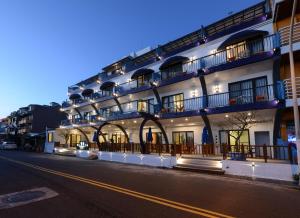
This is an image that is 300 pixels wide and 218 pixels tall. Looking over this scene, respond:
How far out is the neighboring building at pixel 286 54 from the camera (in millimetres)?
15016

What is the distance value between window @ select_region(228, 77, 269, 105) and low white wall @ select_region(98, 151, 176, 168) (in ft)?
22.5

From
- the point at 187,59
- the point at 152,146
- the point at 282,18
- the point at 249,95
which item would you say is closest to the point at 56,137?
the point at 152,146

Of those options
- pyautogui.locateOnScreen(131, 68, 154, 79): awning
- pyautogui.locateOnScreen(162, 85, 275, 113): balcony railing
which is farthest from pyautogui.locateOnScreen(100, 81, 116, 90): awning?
pyautogui.locateOnScreen(162, 85, 275, 113): balcony railing

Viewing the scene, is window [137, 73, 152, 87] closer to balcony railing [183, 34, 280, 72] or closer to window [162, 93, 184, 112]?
window [162, 93, 184, 112]

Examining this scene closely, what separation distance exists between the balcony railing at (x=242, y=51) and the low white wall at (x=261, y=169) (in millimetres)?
8080

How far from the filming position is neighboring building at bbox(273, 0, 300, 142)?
15.0 m

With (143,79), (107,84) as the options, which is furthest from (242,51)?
(107,84)

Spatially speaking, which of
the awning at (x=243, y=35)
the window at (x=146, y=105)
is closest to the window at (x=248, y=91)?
the awning at (x=243, y=35)

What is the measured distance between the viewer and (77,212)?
21.9ft

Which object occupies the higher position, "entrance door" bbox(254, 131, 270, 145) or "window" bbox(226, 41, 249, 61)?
"window" bbox(226, 41, 249, 61)

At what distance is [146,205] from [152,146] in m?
14.5

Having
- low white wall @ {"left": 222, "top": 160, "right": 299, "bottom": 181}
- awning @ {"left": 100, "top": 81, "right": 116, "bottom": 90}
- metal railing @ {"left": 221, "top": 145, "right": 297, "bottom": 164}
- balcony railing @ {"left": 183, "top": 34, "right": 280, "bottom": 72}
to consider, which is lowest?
low white wall @ {"left": 222, "top": 160, "right": 299, "bottom": 181}

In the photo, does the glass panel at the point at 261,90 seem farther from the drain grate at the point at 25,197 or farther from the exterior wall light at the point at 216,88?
the drain grate at the point at 25,197

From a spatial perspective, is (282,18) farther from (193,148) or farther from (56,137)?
(56,137)
